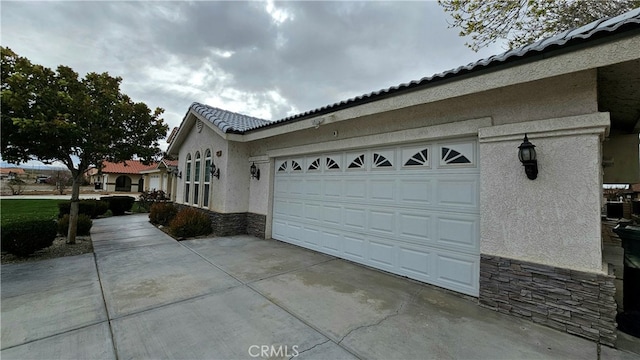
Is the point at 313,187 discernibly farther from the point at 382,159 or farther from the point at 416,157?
the point at 416,157

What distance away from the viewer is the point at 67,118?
6.43 meters

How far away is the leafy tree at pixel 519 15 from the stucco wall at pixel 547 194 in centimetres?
544

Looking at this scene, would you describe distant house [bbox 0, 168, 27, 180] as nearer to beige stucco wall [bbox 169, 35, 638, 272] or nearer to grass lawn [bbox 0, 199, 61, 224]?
grass lawn [bbox 0, 199, 61, 224]

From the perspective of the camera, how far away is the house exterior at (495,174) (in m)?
3.39

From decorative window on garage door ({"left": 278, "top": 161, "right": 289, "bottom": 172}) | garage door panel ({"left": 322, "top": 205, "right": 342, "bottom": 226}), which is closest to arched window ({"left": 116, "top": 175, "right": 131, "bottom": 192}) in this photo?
decorative window on garage door ({"left": 278, "top": 161, "right": 289, "bottom": 172})

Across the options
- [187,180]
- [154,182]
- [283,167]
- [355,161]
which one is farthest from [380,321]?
[154,182]

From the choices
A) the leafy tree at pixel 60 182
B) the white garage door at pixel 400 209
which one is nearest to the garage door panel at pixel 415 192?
the white garage door at pixel 400 209

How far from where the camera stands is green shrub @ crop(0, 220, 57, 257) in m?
6.04

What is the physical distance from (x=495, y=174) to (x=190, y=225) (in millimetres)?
9492

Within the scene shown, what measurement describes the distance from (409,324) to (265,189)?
7.00 meters

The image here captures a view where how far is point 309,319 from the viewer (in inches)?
144

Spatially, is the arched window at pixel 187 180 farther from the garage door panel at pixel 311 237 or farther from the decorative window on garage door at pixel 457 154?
the decorative window on garage door at pixel 457 154

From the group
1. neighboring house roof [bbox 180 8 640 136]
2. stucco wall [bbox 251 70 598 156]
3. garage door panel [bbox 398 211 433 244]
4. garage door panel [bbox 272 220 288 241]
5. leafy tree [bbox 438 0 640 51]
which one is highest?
leafy tree [bbox 438 0 640 51]

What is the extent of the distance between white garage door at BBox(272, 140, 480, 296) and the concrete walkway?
52 cm
